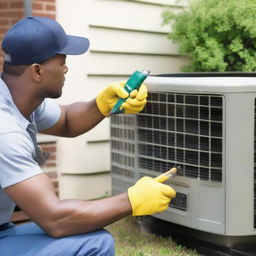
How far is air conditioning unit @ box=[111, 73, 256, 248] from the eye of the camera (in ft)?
8.79

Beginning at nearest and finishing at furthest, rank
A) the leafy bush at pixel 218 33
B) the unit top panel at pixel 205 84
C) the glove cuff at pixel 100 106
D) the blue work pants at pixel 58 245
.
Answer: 1. the blue work pants at pixel 58 245
2. the unit top panel at pixel 205 84
3. the glove cuff at pixel 100 106
4. the leafy bush at pixel 218 33

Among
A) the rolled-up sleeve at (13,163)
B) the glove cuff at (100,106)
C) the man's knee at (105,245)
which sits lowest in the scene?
the man's knee at (105,245)

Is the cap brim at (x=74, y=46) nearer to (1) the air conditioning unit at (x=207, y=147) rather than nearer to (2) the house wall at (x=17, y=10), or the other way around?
(1) the air conditioning unit at (x=207, y=147)

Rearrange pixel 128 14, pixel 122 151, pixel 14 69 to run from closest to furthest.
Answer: pixel 14 69
pixel 122 151
pixel 128 14

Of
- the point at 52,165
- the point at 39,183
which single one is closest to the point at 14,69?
the point at 39,183

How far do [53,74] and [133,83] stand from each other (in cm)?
60

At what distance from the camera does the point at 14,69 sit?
2299 millimetres

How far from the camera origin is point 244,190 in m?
2.73

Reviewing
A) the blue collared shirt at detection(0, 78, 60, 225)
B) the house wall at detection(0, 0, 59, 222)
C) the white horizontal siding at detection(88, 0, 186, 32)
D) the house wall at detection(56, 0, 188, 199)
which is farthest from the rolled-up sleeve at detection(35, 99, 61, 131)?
the white horizontal siding at detection(88, 0, 186, 32)

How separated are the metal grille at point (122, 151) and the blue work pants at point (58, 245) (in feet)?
3.31

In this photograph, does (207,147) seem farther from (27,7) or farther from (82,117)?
(27,7)

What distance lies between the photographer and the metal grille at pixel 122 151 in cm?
325

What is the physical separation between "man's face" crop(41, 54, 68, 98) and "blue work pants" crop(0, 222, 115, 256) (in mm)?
638

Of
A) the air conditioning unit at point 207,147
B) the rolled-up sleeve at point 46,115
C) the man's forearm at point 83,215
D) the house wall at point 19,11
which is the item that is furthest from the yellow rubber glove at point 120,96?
the house wall at point 19,11
